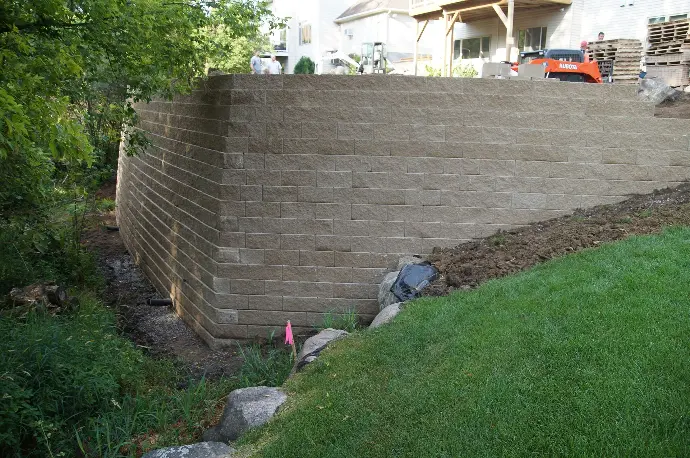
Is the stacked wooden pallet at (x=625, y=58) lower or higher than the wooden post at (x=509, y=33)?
lower

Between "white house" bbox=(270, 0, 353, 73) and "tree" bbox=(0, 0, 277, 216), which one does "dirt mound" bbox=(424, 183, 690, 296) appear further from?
"white house" bbox=(270, 0, 353, 73)

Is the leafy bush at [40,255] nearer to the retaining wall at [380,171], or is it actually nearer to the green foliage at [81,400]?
the green foliage at [81,400]

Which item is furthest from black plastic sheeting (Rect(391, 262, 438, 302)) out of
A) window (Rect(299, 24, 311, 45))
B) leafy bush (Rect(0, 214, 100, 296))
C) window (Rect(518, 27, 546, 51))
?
window (Rect(299, 24, 311, 45))

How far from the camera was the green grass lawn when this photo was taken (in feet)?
12.6

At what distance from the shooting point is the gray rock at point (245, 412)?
5.20m

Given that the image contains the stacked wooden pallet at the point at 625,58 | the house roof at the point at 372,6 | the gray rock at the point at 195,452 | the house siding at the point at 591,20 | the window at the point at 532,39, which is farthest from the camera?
the house roof at the point at 372,6

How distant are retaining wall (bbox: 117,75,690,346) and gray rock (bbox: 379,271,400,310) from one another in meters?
0.30

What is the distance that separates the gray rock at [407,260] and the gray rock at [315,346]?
4.61 feet

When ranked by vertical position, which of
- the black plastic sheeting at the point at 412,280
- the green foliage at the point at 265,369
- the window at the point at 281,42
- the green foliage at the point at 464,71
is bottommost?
the green foliage at the point at 265,369

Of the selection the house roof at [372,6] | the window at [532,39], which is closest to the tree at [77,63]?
the window at [532,39]

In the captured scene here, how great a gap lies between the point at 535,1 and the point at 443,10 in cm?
417

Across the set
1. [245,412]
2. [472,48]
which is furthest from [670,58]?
[245,412]

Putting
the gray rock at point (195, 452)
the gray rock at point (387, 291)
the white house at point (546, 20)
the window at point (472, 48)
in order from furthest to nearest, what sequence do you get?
the window at point (472, 48)
the white house at point (546, 20)
the gray rock at point (387, 291)
the gray rock at point (195, 452)

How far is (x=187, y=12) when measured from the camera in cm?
852
